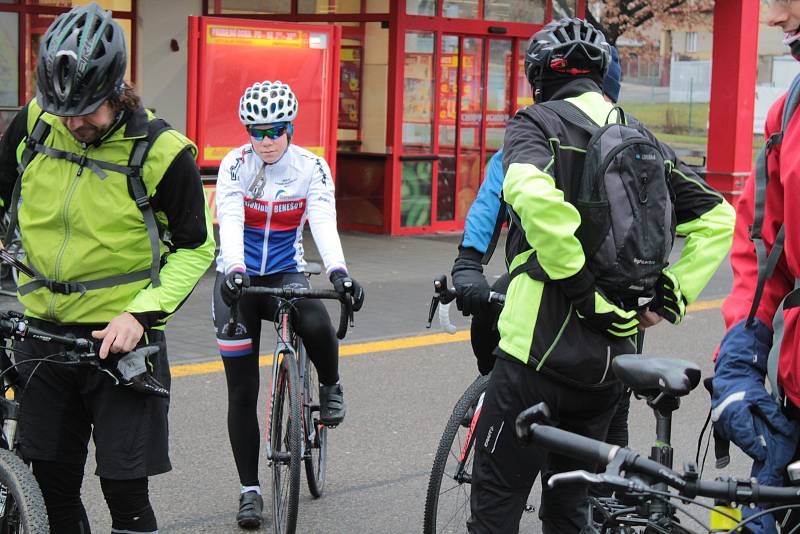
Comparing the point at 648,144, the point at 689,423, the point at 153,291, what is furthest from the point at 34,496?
the point at 689,423

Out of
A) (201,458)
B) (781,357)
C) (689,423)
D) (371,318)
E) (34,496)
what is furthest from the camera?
(371,318)

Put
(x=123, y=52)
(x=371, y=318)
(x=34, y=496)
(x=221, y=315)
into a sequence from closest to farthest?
(x=34, y=496) → (x=123, y=52) → (x=221, y=315) → (x=371, y=318)

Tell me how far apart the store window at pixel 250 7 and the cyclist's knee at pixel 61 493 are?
12521 millimetres

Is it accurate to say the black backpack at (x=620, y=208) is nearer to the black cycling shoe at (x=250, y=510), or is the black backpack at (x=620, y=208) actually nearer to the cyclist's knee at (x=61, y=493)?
the cyclist's knee at (x=61, y=493)

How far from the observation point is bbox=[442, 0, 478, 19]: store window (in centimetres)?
1596

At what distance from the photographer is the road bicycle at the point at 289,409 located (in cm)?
511

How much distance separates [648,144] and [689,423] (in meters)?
4.11

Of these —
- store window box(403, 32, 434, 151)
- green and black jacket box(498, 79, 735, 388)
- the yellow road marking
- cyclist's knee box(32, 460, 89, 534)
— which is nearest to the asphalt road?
the yellow road marking

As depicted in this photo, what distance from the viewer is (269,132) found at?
5.48 meters

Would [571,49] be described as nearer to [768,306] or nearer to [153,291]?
[768,306]

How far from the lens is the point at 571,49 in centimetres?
374

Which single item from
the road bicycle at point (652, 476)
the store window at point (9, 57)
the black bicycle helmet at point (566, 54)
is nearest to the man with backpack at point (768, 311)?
the road bicycle at point (652, 476)

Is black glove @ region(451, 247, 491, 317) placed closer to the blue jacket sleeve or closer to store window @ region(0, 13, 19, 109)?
the blue jacket sleeve

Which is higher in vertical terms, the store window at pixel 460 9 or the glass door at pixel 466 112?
the store window at pixel 460 9
